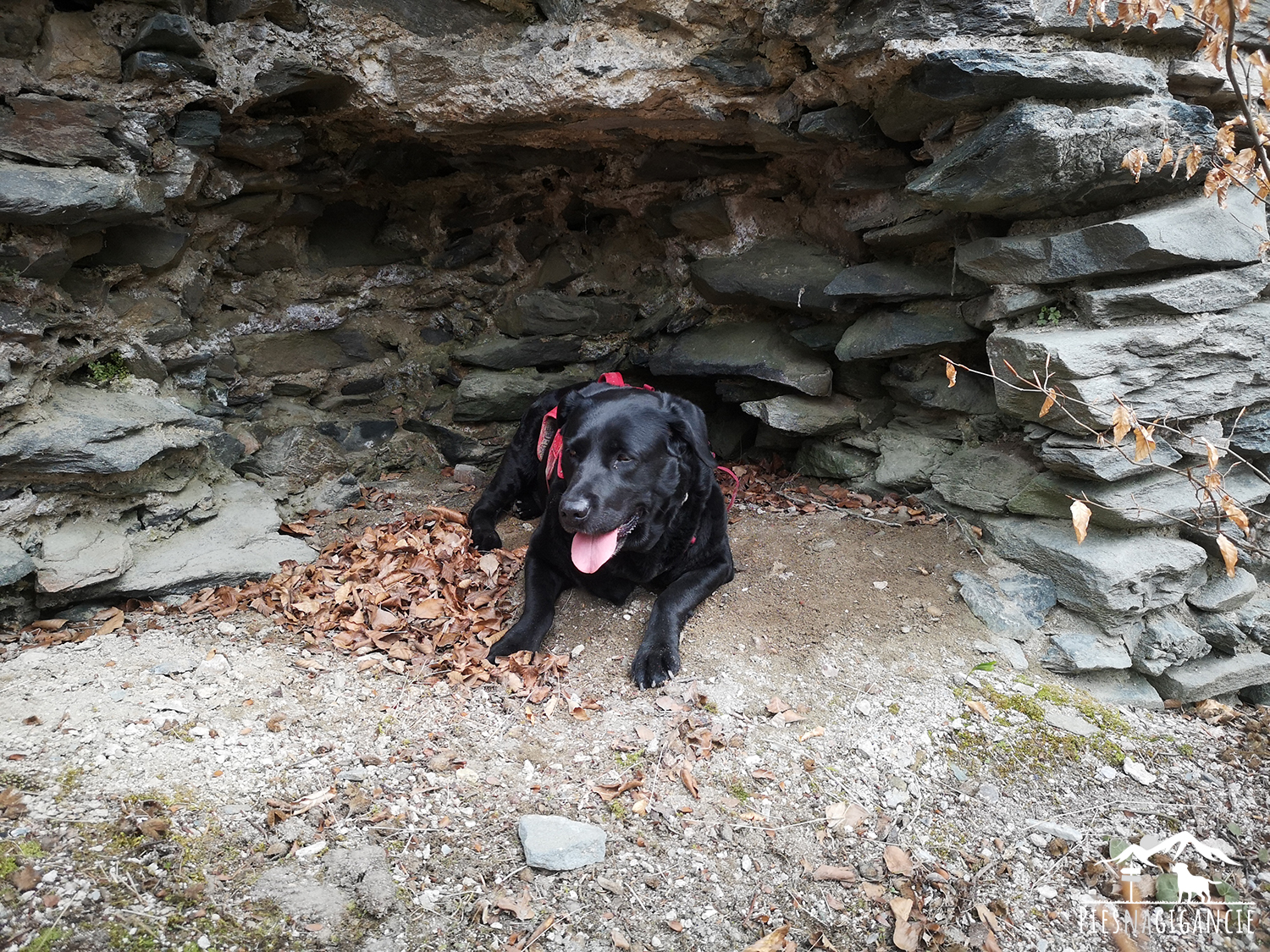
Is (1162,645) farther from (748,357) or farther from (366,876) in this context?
(366,876)

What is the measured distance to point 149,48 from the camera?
3109 millimetres

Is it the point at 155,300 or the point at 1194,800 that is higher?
the point at 155,300

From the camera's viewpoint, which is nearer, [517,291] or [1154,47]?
[1154,47]

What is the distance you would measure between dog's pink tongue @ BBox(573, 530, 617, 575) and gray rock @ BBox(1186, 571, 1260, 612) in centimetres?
265

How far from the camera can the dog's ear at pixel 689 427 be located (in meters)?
3.25

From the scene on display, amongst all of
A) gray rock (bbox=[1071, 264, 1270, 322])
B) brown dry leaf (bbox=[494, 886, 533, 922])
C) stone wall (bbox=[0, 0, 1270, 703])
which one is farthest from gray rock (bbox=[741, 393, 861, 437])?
brown dry leaf (bbox=[494, 886, 533, 922])

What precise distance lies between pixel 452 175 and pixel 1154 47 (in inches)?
136

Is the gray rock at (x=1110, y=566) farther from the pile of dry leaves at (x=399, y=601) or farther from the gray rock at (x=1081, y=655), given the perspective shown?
the pile of dry leaves at (x=399, y=601)

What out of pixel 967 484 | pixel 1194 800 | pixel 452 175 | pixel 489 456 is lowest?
pixel 489 456

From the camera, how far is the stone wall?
3064mm

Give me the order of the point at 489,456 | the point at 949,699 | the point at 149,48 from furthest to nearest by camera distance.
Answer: the point at 489,456, the point at 149,48, the point at 949,699

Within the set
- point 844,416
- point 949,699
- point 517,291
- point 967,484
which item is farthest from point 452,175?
point 949,699

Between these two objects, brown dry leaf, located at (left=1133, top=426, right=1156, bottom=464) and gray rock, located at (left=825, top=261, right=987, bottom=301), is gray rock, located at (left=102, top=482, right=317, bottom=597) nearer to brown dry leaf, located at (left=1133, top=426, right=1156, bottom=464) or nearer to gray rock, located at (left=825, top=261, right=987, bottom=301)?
gray rock, located at (left=825, top=261, right=987, bottom=301)

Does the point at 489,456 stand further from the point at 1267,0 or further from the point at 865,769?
the point at 1267,0
